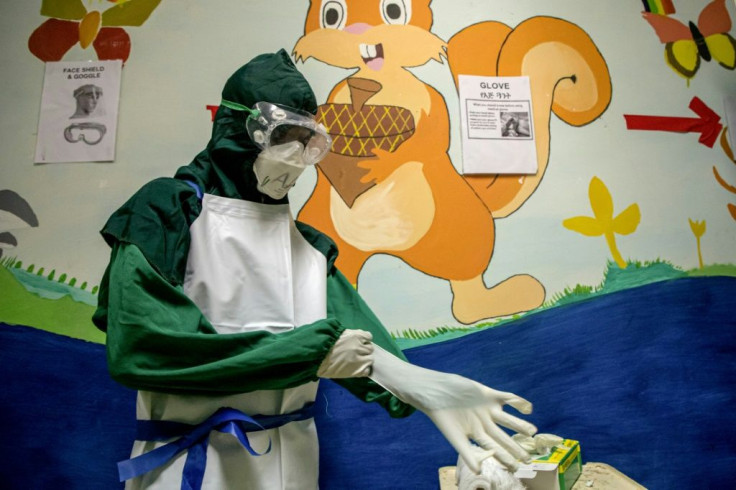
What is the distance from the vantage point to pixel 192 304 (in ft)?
4.10

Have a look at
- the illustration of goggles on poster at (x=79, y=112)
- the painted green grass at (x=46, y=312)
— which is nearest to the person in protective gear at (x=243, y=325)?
the painted green grass at (x=46, y=312)

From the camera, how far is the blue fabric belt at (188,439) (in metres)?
1.23

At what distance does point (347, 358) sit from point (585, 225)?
108 cm

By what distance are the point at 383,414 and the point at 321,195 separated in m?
0.65

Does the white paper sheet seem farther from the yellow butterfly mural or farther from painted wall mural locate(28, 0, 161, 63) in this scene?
painted wall mural locate(28, 0, 161, 63)

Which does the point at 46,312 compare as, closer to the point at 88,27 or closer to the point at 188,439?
the point at 188,439

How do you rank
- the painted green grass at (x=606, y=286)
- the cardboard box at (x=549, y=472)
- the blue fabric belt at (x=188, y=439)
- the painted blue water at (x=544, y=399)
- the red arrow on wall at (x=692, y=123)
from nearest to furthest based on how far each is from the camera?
the blue fabric belt at (x=188, y=439), the cardboard box at (x=549, y=472), the painted blue water at (x=544, y=399), the painted green grass at (x=606, y=286), the red arrow on wall at (x=692, y=123)

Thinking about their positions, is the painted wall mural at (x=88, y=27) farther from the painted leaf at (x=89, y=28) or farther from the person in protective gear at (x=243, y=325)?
the person in protective gear at (x=243, y=325)

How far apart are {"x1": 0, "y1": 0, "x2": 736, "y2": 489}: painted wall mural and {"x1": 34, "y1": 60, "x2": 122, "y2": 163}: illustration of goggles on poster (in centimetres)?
3

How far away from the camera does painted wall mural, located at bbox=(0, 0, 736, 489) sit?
1771 mm

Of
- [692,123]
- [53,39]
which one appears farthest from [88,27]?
[692,123]

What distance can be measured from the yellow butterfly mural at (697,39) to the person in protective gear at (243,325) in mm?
1351

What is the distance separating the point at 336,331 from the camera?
1.21m

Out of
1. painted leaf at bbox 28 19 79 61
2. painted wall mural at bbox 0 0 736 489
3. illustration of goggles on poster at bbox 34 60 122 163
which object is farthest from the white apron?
painted leaf at bbox 28 19 79 61
